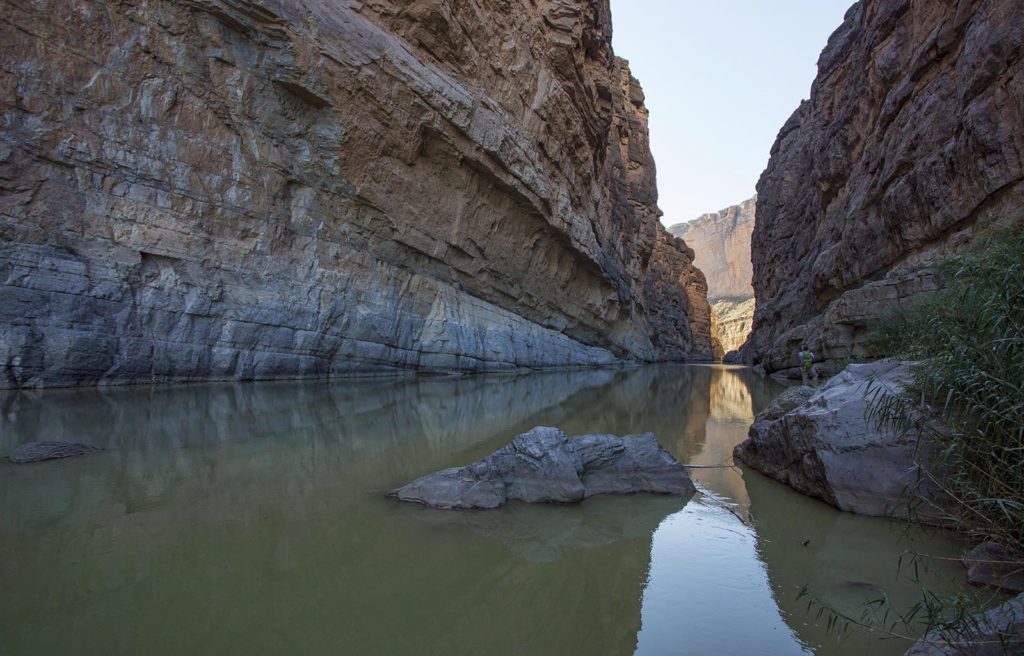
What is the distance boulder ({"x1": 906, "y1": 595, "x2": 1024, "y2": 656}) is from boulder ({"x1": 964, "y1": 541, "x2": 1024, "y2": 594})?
62cm

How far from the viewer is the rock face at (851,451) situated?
4602mm

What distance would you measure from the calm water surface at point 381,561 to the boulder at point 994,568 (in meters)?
0.15

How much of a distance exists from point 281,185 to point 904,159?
19.3 metres

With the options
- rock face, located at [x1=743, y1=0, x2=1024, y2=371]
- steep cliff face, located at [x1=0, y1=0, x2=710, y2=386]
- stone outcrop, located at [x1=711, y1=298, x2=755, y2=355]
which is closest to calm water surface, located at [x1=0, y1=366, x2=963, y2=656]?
steep cliff face, located at [x1=0, y1=0, x2=710, y2=386]

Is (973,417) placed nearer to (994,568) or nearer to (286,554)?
(994,568)

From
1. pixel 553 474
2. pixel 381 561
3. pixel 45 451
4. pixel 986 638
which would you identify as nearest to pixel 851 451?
pixel 553 474

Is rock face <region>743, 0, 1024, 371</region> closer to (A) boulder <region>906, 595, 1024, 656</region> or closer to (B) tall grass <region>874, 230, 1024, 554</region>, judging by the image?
(B) tall grass <region>874, 230, 1024, 554</region>

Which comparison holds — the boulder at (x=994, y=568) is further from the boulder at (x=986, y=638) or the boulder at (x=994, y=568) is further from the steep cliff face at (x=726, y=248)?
the steep cliff face at (x=726, y=248)

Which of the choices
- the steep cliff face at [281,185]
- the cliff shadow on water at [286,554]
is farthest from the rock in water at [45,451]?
the steep cliff face at [281,185]

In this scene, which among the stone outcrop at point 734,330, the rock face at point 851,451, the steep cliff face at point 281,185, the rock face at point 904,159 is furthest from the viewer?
the stone outcrop at point 734,330

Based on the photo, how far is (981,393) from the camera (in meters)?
3.47

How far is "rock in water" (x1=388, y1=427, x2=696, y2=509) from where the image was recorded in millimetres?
4879

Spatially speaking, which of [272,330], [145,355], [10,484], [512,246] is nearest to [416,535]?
[10,484]

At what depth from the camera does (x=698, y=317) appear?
69250 mm
